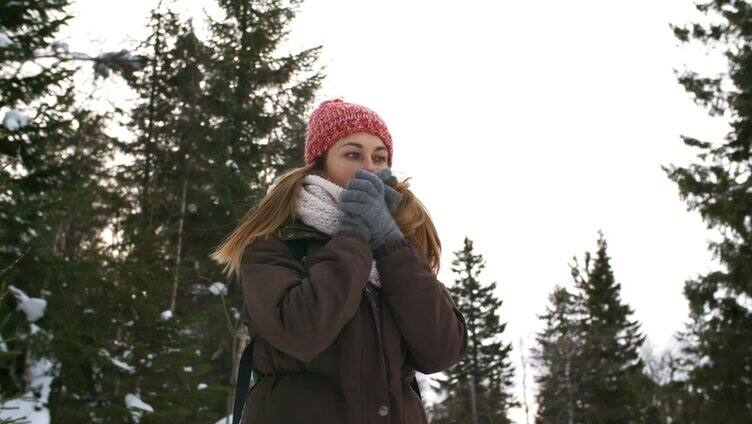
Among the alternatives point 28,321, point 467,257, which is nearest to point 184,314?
point 28,321

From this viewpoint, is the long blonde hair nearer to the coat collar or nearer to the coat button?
the coat collar

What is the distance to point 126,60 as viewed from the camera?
695 cm

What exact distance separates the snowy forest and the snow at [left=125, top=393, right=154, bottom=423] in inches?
1.0

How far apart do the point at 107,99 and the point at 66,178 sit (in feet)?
19.2

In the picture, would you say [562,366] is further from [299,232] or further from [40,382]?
[299,232]

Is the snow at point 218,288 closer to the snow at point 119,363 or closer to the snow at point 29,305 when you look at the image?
the snow at point 119,363

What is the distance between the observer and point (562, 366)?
33.1 meters

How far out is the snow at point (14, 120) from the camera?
22.6ft

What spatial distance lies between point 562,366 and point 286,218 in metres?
33.3

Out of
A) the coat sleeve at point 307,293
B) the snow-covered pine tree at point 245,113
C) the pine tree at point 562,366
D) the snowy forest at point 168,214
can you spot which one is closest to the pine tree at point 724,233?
the snowy forest at point 168,214

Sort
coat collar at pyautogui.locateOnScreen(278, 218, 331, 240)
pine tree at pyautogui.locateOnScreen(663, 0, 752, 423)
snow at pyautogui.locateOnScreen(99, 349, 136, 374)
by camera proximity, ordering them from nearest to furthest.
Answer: coat collar at pyautogui.locateOnScreen(278, 218, 331, 240) → snow at pyautogui.locateOnScreen(99, 349, 136, 374) → pine tree at pyautogui.locateOnScreen(663, 0, 752, 423)

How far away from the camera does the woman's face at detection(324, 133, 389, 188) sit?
2.56 metres

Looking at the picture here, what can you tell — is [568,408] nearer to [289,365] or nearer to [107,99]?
[107,99]

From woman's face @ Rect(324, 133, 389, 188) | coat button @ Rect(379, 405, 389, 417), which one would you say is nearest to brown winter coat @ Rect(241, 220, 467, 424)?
coat button @ Rect(379, 405, 389, 417)
